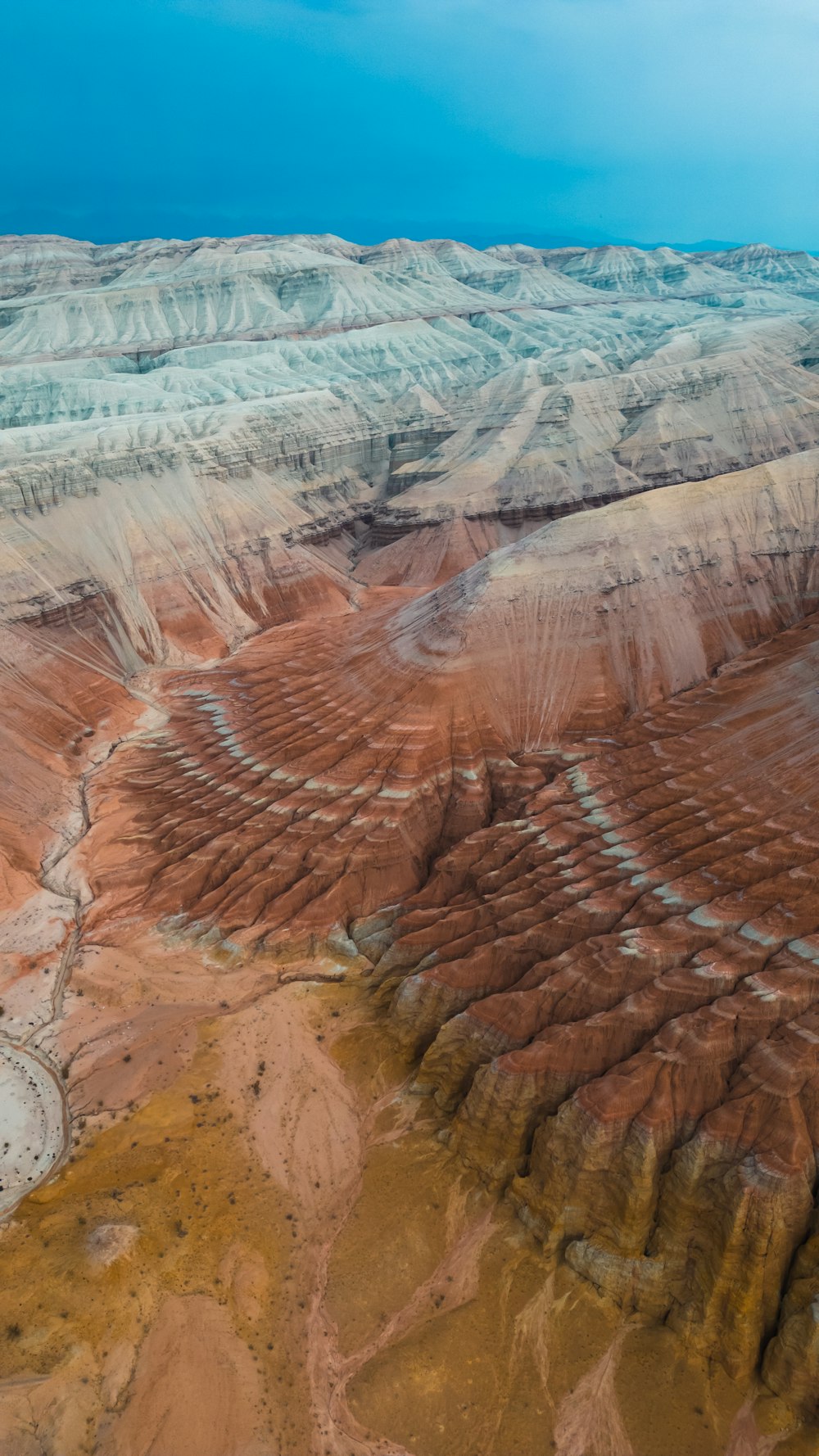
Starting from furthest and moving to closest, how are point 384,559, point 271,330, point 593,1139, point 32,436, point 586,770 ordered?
point 271,330 → point 384,559 → point 32,436 → point 586,770 → point 593,1139

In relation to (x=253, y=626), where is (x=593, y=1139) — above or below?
below

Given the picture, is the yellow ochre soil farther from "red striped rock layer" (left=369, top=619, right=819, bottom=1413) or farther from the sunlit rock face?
"red striped rock layer" (left=369, top=619, right=819, bottom=1413)

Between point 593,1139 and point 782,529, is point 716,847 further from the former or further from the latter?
point 782,529

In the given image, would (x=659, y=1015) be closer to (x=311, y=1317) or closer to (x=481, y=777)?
(x=311, y=1317)

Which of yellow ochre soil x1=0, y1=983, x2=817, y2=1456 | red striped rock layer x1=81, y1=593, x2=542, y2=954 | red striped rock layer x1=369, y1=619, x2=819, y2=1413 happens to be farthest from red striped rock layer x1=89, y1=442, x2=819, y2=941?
yellow ochre soil x1=0, y1=983, x2=817, y2=1456

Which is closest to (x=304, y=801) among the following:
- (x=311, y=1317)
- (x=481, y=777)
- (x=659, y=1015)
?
(x=481, y=777)

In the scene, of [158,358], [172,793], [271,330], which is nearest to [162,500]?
[172,793]
